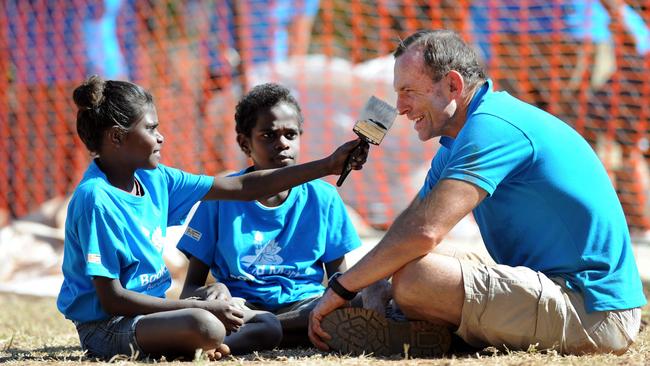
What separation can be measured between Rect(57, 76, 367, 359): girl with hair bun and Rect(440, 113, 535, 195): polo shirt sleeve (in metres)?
0.70

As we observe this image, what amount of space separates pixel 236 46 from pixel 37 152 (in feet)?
8.60

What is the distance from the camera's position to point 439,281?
303 cm

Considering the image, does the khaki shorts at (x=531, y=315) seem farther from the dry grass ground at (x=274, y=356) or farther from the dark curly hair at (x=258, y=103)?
the dark curly hair at (x=258, y=103)

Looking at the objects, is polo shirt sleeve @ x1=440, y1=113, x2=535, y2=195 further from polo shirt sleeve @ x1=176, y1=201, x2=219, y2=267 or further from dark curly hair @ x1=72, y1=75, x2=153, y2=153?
polo shirt sleeve @ x1=176, y1=201, x2=219, y2=267

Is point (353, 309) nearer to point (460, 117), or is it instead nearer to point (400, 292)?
point (400, 292)

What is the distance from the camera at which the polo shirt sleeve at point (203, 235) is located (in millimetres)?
3994

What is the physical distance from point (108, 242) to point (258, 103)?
51.9 inches

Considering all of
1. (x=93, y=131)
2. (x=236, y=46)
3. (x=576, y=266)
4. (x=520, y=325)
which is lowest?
(x=520, y=325)

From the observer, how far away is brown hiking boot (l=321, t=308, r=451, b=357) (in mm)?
3178

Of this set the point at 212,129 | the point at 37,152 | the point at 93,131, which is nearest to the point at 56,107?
the point at 37,152

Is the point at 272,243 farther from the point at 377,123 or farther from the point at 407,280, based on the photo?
the point at 407,280

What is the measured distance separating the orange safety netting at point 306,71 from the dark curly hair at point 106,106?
4.60 meters

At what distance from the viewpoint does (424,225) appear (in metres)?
2.94

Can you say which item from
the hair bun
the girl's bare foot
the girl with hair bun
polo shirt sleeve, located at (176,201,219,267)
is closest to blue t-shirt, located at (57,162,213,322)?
the girl with hair bun
